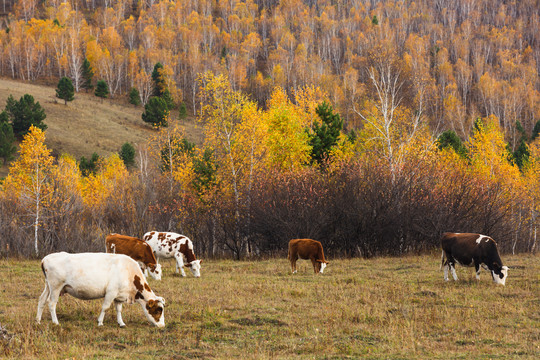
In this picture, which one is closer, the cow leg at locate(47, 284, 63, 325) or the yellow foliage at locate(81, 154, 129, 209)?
the cow leg at locate(47, 284, 63, 325)

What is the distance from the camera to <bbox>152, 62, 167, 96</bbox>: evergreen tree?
9881 centimetres

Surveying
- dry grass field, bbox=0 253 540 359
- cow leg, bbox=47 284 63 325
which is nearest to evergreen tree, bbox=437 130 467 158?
dry grass field, bbox=0 253 540 359

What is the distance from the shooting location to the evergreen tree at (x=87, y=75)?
96375 mm

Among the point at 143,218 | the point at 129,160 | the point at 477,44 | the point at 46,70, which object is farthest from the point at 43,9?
the point at 143,218

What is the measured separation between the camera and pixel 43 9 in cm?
15950

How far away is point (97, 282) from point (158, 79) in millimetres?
98001

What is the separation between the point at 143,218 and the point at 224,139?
755 centimetres

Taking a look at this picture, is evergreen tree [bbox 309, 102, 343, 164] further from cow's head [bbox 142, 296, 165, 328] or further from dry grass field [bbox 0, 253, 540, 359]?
cow's head [bbox 142, 296, 165, 328]

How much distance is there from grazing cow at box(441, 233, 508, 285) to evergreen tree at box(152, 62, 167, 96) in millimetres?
89752

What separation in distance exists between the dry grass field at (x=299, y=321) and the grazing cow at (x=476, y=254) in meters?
0.43

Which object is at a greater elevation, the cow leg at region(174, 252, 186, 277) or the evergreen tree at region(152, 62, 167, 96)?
the evergreen tree at region(152, 62, 167, 96)

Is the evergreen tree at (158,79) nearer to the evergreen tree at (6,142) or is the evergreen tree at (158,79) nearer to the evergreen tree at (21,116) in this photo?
the evergreen tree at (21,116)

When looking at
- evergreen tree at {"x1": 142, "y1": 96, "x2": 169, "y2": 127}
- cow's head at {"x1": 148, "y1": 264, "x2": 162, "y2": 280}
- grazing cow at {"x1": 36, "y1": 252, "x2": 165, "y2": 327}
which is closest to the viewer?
grazing cow at {"x1": 36, "y1": 252, "x2": 165, "y2": 327}

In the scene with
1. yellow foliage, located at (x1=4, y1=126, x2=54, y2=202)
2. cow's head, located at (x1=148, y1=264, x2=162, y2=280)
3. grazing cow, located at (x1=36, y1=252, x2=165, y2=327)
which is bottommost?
cow's head, located at (x1=148, y1=264, x2=162, y2=280)
